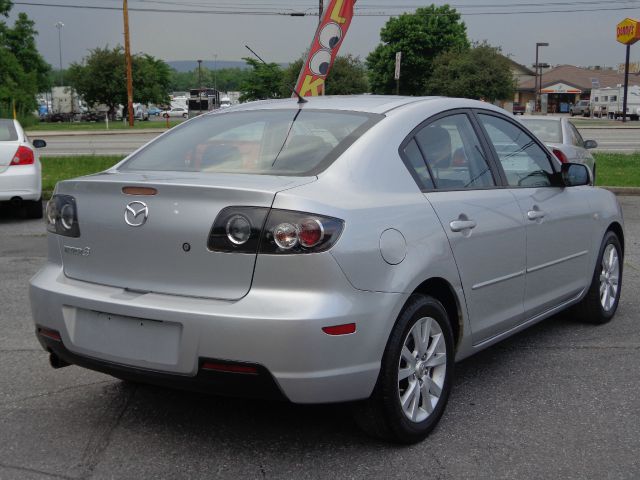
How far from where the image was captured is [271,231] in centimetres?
318

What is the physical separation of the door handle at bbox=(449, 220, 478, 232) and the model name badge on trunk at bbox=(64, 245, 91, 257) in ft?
5.32

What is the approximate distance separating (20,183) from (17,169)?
7.9 inches

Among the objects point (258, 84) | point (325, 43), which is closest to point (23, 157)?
point (325, 43)

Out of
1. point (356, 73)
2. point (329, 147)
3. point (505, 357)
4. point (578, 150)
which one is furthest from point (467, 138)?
point (356, 73)

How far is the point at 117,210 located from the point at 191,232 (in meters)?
0.39

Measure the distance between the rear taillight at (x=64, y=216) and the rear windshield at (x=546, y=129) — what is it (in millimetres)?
8965

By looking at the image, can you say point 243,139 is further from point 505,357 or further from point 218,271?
point 505,357

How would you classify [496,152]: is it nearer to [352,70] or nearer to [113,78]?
[352,70]

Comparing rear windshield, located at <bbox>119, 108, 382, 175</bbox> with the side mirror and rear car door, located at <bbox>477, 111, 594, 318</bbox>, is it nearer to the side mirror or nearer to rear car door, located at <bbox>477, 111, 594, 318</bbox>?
rear car door, located at <bbox>477, 111, 594, 318</bbox>

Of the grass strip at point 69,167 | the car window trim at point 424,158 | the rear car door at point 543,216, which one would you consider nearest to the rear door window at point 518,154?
the rear car door at point 543,216

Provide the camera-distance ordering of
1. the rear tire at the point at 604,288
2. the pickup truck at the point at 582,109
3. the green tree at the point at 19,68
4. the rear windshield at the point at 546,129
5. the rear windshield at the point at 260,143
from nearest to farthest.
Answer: the rear windshield at the point at 260,143 < the rear tire at the point at 604,288 < the rear windshield at the point at 546,129 < the green tree at the point at 19,68 < the pickup truck at the point at 582,109

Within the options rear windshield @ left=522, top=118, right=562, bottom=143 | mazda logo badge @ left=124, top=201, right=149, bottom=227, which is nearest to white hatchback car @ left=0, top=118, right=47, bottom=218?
rear windshield @ left=522, top=118, right=562, bottom=143

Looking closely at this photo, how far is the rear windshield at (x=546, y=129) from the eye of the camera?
38.2ft

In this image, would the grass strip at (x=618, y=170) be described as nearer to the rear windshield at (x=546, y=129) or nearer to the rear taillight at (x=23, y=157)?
the rear windshield at (x=546, y=129)
